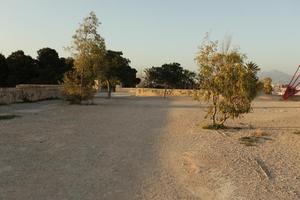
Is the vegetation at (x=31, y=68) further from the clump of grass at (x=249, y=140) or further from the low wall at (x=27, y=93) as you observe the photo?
the clump of grass at (x=249, y=140)

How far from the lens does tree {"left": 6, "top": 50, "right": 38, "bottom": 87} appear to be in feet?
152

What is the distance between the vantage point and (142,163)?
9.93 meters

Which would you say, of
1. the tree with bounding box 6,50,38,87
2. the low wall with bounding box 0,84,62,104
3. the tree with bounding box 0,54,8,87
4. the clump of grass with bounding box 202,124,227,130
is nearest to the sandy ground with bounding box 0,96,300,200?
the clump of grass with bounding box 202,124,227,130

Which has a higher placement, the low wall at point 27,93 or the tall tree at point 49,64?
the tall tree at point 49,64

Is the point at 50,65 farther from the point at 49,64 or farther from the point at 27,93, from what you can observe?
the point at 27,93

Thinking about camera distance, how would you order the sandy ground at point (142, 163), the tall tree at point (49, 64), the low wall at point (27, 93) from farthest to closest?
the tall tree at point (49, 64) < the low wall at point (27, 93) < the sandy ground at point (142, 163)

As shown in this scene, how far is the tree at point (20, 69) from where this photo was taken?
152ft

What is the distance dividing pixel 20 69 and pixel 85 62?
20.2 meters

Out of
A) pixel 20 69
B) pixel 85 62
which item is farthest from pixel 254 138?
pixel 20 69

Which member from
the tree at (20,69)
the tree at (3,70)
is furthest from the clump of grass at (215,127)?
the tree at (3,70)

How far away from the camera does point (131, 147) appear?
11945 millimetres

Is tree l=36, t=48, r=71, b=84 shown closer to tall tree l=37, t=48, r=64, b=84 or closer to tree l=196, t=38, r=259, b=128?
→ tall tree l=37, t=48, r=64, b=84

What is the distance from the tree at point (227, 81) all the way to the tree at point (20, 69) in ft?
108

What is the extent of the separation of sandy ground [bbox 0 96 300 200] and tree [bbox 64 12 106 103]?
13680mm
